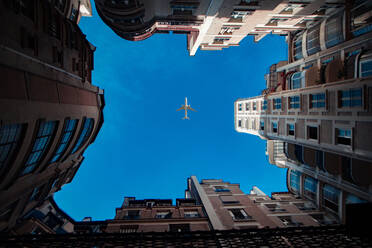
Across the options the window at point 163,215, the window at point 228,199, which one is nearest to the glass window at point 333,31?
the window at point 228,199

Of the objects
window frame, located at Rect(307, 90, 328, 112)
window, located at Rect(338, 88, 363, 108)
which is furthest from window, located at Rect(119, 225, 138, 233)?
window, located at Rect(338, 88, 363, 108)

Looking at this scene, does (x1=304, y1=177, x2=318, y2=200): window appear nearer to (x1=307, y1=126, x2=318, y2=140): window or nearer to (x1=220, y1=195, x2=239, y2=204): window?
(x1=307, y1=126, x2=318, y2=140): window

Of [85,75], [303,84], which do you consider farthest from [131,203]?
[303,84]

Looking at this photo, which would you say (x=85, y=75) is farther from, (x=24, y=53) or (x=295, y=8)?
(x=295, y=8)

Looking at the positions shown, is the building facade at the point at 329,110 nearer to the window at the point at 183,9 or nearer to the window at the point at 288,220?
the window at the point at 288,220

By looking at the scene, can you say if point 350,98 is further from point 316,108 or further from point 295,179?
point 295,179

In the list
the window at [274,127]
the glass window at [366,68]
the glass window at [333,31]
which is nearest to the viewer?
the glass window at [366,68]
